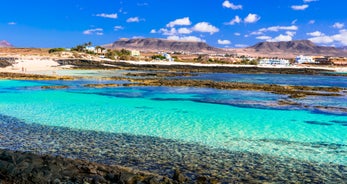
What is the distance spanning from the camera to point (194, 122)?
62.3 ft

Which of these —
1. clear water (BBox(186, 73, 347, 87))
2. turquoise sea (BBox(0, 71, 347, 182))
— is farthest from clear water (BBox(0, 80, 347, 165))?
clear water (BBox(186, 73, 347, 87))

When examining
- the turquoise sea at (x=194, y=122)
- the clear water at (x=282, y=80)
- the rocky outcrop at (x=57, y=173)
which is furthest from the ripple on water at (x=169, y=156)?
the clear water at (x=282, y=80)

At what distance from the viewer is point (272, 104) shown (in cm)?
2630

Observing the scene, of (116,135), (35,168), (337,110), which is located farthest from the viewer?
(337,110)

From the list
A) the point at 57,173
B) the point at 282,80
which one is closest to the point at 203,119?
the point at 57,173

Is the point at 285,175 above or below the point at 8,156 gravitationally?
below

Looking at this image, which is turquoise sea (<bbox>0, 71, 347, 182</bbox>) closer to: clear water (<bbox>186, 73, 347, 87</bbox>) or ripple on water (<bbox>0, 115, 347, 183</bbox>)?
ripple on water (<bbox>0, 115, 347, 183</bbox>)

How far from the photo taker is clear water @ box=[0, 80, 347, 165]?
14.2 m

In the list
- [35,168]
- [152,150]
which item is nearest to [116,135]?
[152,150]

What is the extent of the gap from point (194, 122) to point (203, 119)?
47.0 inches

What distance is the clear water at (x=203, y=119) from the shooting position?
14.2 metres

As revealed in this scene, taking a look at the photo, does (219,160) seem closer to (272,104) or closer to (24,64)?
(272,104)

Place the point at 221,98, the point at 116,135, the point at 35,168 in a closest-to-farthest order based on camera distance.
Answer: the point at 35,168, the point at 116,135, the point at 221,98

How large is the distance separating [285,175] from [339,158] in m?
3.45
